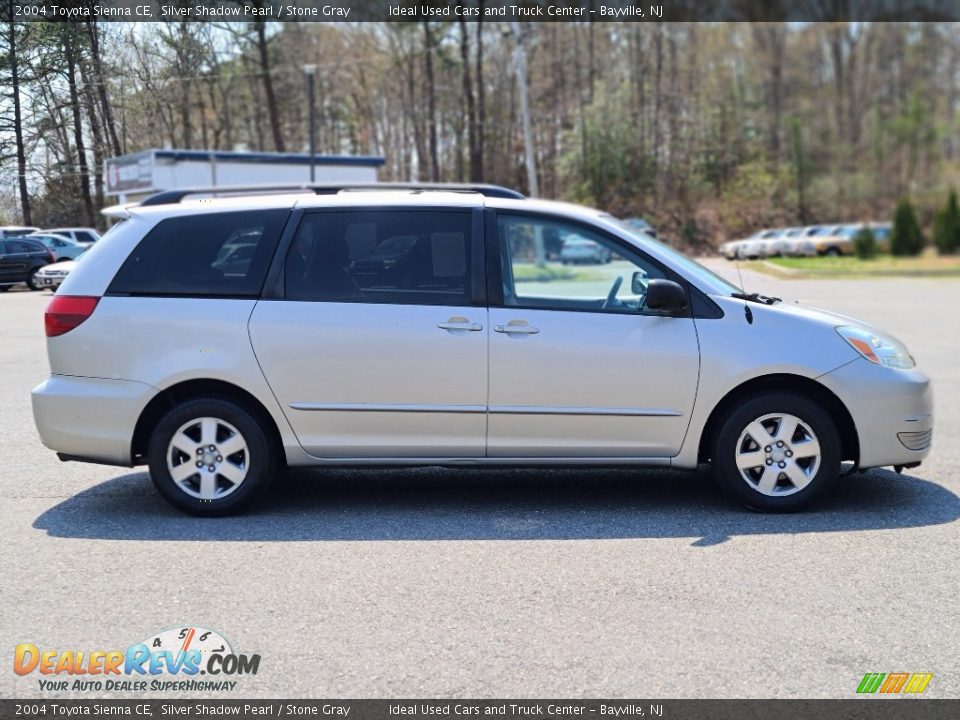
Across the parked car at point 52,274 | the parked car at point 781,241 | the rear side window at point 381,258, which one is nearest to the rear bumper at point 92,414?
the rear side window at point 381,258

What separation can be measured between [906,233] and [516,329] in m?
38.7

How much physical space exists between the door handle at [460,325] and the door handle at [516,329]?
102 millimetres

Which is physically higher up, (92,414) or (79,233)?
(79,233)

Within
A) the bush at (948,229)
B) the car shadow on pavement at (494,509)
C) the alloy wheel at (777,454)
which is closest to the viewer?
the car shadow on pavement at (494,509)

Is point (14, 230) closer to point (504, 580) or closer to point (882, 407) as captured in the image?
point (504, 580)

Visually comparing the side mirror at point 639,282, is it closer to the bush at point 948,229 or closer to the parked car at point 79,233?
the parked car at point 79,233

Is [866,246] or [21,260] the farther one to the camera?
[866,246]

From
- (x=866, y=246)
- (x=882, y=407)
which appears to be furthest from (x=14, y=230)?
(x=866, y=246)

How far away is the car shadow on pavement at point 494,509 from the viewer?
18.3 ft

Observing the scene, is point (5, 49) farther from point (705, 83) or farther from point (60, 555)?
point (705, 83)

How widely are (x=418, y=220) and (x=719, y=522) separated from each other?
2.41m

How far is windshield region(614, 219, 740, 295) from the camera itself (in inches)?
234

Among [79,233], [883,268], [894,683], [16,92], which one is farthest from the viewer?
[883,268]
